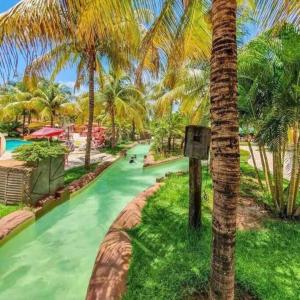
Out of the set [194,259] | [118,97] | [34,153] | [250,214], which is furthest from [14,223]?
[118,97]

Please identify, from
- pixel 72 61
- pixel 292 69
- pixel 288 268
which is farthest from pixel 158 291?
pixel 72 61

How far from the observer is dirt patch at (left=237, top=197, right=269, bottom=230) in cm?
622

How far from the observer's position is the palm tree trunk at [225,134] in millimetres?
2633

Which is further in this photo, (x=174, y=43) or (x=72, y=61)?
(x=72, y=61)

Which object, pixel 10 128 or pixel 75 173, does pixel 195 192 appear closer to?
pixel 75 173

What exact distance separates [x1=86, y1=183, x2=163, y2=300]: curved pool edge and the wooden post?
1.28 metres

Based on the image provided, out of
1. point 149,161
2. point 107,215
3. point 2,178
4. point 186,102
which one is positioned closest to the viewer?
point 2,178

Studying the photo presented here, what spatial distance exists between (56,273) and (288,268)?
398 cm

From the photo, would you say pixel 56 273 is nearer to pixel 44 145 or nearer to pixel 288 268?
pixel 288 268

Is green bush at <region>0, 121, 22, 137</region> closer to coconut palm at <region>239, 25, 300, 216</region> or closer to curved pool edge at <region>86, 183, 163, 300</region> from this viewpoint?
curved pool edge at <region>86, 183, 163, 300</region>

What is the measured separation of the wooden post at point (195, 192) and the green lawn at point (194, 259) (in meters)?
0.22

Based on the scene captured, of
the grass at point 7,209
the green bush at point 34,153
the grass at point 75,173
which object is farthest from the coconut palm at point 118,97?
the grass at point 7,209

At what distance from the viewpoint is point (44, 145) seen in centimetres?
898

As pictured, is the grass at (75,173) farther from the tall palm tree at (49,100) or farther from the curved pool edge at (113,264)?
the tall palm tree at (49,100)
